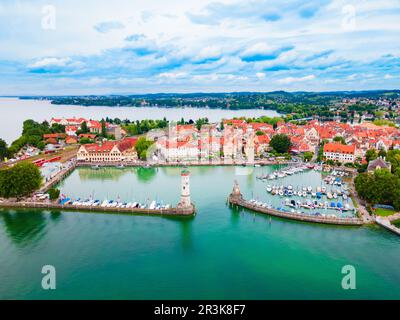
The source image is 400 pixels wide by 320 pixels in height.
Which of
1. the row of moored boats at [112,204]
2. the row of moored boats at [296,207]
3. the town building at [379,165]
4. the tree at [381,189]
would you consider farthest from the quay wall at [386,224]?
the row of moored boats at [112,204]

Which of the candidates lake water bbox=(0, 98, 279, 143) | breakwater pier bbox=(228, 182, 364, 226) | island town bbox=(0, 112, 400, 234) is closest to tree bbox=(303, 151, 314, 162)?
island town bbox=(0, 112, 400, 234)

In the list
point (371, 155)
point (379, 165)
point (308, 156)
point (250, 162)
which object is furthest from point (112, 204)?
point (371, 155)

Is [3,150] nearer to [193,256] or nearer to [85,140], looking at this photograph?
[85,140]

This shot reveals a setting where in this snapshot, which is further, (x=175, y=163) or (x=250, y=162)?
(x=175, y=163)

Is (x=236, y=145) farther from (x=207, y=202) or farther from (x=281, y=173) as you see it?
(x=207, y=202)
